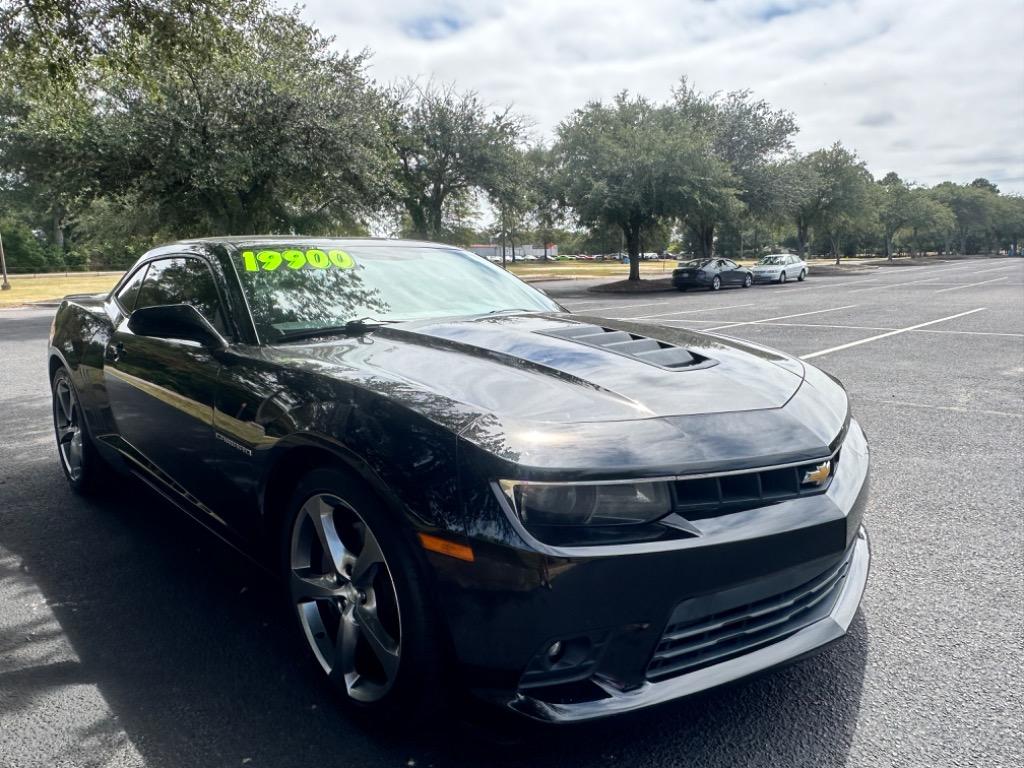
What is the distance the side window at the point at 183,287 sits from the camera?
312cm

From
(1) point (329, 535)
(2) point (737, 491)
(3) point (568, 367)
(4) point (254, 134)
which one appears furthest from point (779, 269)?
(1) point (329, 535)

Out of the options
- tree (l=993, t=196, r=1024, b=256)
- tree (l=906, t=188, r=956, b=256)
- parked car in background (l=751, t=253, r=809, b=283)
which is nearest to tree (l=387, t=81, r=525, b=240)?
parked car in background (l=751, t=253, r=809, b=283)

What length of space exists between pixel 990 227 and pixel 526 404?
5344 inches

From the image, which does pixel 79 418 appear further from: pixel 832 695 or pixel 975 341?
pixel 975 341

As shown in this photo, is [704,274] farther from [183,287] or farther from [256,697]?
[256,697]

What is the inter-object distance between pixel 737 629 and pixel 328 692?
1268mm

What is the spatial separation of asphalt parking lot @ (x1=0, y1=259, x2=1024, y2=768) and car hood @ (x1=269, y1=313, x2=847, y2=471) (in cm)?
64

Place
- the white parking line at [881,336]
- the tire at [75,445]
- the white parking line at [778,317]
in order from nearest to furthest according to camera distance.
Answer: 1. the tire at [75,445]
2. the white parking line at [881,336]
3. the white parking line at [778,317]

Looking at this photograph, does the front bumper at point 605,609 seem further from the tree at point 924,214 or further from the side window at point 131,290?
the tree at point 924,214

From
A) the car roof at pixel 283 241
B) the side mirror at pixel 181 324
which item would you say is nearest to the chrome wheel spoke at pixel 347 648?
the side mirror at pixel 181 324

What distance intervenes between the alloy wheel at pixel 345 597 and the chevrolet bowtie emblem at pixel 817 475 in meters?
1.17

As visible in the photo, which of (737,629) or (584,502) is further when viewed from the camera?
(737,629)

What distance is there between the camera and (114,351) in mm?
3789

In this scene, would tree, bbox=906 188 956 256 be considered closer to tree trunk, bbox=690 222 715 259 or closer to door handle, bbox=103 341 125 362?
tree trunk, bbox=690 222 715 259
